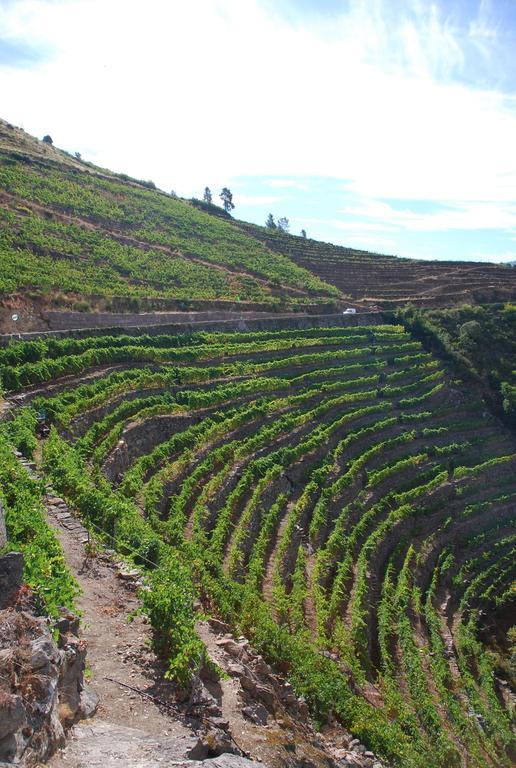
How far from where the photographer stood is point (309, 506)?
69.4ft

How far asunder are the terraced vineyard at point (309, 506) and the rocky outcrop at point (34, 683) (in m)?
1.46

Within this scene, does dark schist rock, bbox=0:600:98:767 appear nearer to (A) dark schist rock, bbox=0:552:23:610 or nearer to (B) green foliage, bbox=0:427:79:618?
(A) dark schist rock, bbox=0:552:23:610

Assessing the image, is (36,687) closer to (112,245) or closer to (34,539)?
(34,539)

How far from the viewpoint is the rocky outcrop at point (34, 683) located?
5.50 metres

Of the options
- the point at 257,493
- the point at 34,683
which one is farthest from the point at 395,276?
the point at 34,683

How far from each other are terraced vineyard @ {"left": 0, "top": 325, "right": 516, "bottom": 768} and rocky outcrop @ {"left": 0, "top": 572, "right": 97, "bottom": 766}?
1.46 meters

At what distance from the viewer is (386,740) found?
445 inches

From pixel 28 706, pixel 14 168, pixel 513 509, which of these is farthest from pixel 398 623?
pixel 14 168

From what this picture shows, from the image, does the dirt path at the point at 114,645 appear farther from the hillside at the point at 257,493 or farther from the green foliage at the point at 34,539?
the green foliage at the point at 34,539

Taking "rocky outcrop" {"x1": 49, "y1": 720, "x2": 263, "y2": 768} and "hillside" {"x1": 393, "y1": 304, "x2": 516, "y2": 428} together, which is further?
"hillside" {"x1": 393, "y1": 304, "x2": 516, "y2": 428}

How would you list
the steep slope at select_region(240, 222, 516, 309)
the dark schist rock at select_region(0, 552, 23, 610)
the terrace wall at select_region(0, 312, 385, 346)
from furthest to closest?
the steep slope at select_region(240, 222, 516, 309) → the terrace wall at select_region(0, 312, 385, 346) → the dark schist rock at select_region(0, 552, 23, 610)

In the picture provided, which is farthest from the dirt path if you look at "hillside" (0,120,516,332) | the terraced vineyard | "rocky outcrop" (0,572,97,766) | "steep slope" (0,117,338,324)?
"steep slope" (0,117,338,324)

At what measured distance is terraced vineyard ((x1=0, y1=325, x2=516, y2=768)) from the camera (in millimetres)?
12758

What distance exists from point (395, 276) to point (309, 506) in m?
33.8
